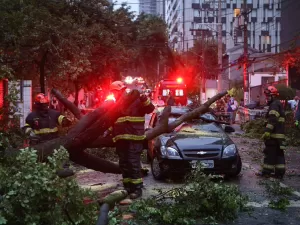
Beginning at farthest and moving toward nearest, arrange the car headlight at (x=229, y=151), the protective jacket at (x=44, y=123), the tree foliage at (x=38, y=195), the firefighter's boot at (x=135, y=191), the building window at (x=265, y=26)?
the building window at (x=265, y=26)
the car headlight at (x=229, y=151)
the protective jacket at (x=44, y=123)
the firefighter's boot at (x=135, y=191)
the tree foliage at (x=38, y=195)

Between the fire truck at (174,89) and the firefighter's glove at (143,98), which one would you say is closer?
the firefighter's glove at (143,98)

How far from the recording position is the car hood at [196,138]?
8.35 m

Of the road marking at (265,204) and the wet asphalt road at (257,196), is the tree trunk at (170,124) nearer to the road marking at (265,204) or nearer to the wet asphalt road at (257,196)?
the wet asphalt road at (257,196)

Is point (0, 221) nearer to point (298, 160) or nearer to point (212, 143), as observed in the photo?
point (212, 143)

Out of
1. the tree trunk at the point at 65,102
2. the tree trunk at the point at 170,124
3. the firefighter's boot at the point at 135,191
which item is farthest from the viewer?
the tree trunk at the point at 65,102

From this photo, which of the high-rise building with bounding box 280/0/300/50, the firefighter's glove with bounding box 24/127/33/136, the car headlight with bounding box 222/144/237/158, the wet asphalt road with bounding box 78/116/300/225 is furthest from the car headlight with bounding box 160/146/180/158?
the high-rise building with bounding box 280/0/300/50

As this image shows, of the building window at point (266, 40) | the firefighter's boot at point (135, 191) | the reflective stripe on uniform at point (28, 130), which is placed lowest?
the firefighter's boot at point (135, 191)

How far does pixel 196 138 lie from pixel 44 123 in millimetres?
2968

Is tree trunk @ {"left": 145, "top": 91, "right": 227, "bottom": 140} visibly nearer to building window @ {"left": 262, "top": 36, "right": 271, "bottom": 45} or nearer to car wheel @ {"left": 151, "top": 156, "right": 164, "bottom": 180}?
car wheel @ {"left": 151, "top": 156, "right": 164, "bottom": 180}

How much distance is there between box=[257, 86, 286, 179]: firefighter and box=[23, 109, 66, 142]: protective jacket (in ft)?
13.4

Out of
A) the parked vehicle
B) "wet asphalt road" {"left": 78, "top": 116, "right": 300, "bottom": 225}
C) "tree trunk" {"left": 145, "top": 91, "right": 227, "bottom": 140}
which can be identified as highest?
"tree trunk" {"left": 145, "top": 91, "right": 227, "bottom": 140}

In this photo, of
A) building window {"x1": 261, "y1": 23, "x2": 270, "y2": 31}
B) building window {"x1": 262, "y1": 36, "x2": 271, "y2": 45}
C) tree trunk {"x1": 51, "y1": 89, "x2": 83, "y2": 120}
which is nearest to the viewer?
tree trunk {"x1": 51, "y1": 89, "x2": 83, "y2": 120}

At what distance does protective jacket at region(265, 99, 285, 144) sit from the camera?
8719 millimetres

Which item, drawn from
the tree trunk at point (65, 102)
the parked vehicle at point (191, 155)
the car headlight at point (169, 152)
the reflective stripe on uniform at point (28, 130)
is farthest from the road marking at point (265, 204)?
the reflective stripe on uniform at point (28, 130)
